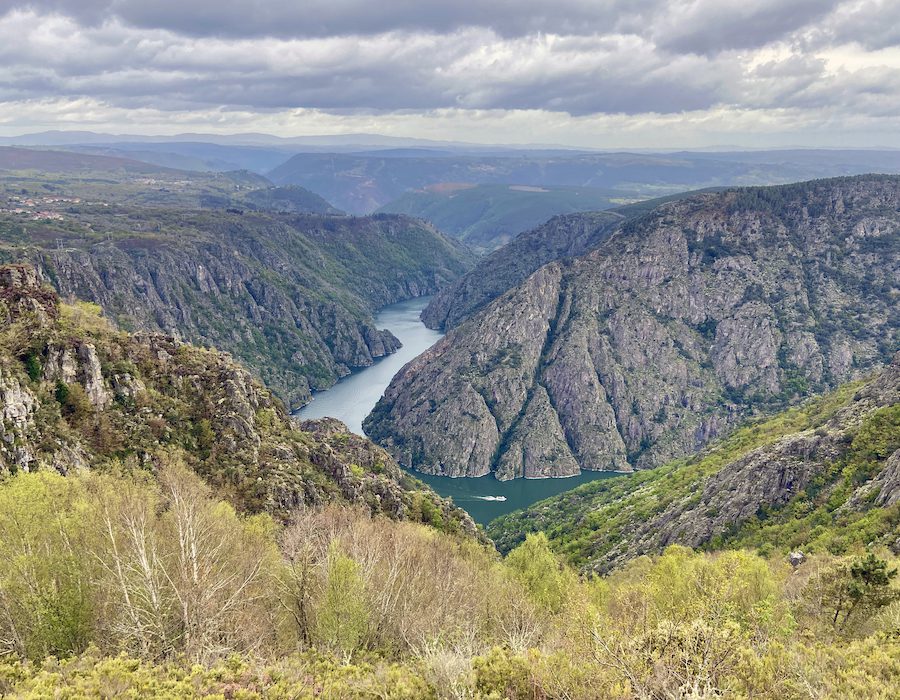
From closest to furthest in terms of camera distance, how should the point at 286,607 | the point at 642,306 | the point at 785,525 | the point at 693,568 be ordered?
the point at 286,607
the point at 693,568
the point at 785,525
the point at 642,306

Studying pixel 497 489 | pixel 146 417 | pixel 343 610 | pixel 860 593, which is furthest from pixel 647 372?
pixel 343 610

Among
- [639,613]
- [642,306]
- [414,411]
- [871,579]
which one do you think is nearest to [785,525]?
[871,579]

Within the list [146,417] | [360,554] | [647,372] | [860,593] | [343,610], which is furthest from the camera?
[647,372]

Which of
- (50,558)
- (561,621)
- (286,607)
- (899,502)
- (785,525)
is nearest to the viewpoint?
(50,558)

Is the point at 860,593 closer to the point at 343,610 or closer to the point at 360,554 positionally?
the point at 343,610

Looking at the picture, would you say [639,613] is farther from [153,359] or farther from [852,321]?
[852,321]

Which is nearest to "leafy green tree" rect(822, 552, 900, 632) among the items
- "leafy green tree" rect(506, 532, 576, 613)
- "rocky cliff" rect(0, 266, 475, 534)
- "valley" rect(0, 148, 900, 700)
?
"valley" rect(0, 148, 900, 700)
